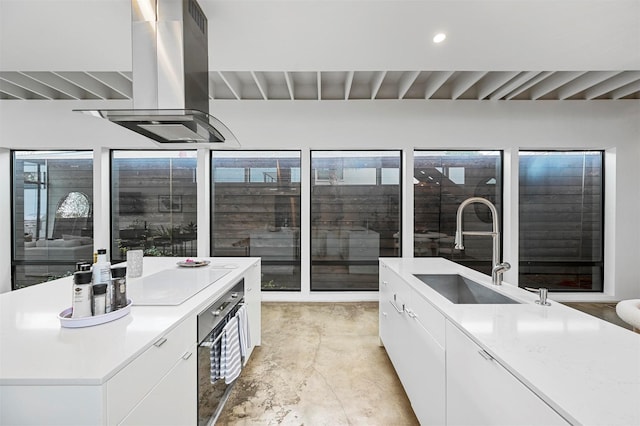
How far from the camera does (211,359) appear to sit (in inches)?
63.7

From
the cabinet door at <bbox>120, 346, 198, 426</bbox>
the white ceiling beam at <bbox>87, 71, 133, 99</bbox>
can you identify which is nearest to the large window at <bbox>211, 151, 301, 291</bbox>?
the white ceiling beam at <bbox>87, 71, 133, 99</bbox>

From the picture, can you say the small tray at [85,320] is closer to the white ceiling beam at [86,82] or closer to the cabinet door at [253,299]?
the cabinet door at [253,299]

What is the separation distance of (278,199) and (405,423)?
312 centimetres

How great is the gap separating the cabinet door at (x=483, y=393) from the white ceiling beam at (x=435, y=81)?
3.11 metres

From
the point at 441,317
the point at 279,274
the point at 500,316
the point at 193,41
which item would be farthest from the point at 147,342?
the point at 279,274

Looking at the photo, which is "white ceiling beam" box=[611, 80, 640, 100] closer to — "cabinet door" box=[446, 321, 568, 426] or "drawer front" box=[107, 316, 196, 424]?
"cabinet door" box=[446, 321, 568, 426]

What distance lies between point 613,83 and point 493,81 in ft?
4.82

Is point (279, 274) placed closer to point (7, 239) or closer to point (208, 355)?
point (208, 355)

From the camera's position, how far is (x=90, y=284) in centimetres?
113

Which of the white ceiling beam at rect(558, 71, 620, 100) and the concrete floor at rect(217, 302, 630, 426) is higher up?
the white ceiling beam at rect(558, 71, 620, 100)

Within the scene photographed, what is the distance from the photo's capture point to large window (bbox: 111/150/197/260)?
A: 4.19 meters

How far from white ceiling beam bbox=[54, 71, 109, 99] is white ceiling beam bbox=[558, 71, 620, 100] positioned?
627 cm

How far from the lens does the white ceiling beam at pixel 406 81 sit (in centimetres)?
331

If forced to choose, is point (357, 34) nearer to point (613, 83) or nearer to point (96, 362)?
point (96, 362)
